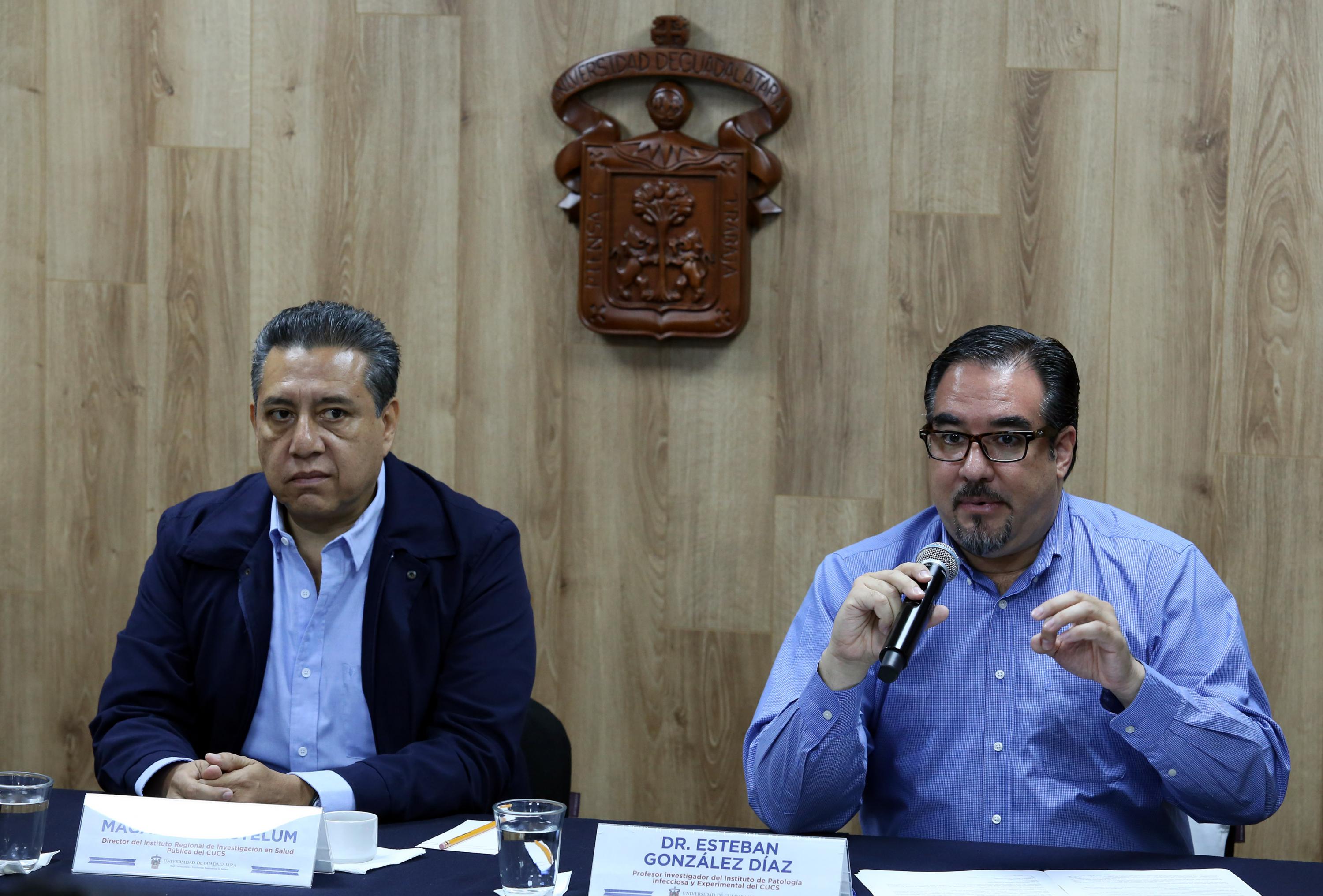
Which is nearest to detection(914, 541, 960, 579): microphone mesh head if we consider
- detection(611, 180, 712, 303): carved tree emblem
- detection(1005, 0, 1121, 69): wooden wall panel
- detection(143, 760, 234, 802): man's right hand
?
detection(143, 760, 234, 802): man's right hand

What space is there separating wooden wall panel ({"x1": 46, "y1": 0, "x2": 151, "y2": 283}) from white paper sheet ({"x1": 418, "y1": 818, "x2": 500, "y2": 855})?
1991 millimetres

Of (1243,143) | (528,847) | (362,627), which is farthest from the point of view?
(1243,143)

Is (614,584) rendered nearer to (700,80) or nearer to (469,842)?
(700,80)

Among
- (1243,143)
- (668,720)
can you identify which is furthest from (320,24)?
(1243,143)

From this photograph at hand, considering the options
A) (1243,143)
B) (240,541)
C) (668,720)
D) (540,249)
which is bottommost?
(668,720)

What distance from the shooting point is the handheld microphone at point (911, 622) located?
162cm

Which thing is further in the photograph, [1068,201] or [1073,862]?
[1068,201]

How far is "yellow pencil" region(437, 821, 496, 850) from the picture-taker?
5.57 feet

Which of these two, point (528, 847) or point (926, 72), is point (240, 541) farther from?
point (926, 72)

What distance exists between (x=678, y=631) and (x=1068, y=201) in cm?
136

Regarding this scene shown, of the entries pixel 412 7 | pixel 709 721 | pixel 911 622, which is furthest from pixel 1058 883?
pixel 412 7

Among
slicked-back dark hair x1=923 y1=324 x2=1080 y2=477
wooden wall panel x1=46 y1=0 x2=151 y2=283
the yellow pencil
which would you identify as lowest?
the yellow pencil

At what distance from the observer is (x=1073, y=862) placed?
1613 millimetres

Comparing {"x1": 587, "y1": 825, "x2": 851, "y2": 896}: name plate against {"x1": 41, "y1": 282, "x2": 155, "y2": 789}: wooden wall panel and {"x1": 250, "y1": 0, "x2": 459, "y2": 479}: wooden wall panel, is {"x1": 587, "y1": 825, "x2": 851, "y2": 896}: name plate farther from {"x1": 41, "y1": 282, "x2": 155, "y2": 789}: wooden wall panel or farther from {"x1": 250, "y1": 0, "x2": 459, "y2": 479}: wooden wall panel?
{"x1": 41, "y1": 282, "x2": 155, "y2": 789}: wooden wall panel
